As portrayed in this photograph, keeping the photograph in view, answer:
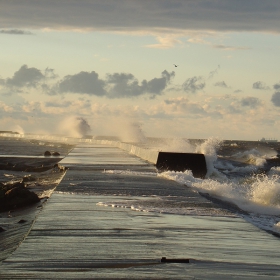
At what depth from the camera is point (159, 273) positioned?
6.64 m

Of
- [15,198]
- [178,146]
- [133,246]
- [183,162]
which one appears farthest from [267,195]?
[178,146]

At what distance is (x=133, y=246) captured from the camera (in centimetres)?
805

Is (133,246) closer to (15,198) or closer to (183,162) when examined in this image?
(15,198)

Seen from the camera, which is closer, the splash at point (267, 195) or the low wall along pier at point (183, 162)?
the splash at point (267, 195)

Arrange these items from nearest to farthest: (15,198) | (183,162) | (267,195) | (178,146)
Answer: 1. (15,198)
2. (267,195)
3. (183,162)
4. (178,146)

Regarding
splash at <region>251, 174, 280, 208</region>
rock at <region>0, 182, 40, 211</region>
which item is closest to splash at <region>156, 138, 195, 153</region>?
splash at <region>251, 174, 280, 208</region>

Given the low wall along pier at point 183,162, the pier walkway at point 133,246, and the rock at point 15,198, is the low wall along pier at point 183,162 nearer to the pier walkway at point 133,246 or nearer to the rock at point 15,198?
the rock at point 15,198

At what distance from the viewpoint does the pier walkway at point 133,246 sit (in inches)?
263

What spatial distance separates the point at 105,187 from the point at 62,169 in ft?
32.6

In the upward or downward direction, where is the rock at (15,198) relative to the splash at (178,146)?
upward

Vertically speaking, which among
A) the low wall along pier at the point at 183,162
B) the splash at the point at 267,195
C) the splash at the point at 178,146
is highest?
the splash at the point at 267,195

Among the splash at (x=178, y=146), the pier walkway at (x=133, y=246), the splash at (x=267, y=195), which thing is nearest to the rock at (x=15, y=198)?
the pier walkway at (x=133, y=246)

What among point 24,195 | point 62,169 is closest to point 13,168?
point 62,169

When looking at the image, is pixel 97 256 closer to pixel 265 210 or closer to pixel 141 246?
pixel 141 246
